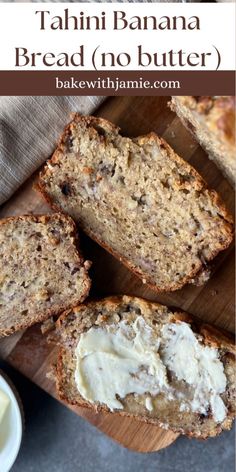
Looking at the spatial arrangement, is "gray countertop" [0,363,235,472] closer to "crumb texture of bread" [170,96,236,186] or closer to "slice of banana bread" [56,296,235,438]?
"slice of banana bread" [56,296,235,438]

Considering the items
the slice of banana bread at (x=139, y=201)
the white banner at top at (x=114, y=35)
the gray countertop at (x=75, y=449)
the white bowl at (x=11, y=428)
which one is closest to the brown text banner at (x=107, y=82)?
the white banner at top at (x=114, y=35)

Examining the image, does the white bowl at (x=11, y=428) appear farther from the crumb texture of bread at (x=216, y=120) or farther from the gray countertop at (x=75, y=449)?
the crumb texture of bread at (x=216, y=120)

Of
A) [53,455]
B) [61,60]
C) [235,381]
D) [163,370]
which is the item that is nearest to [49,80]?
[61,60]

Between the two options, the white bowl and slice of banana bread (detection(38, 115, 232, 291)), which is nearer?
slice of banana bread (detection(38, 115, 232, 291))

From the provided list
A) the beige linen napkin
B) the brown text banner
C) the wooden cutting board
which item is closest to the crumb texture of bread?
the brown text banner

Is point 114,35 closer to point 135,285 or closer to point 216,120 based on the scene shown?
point 216,120
